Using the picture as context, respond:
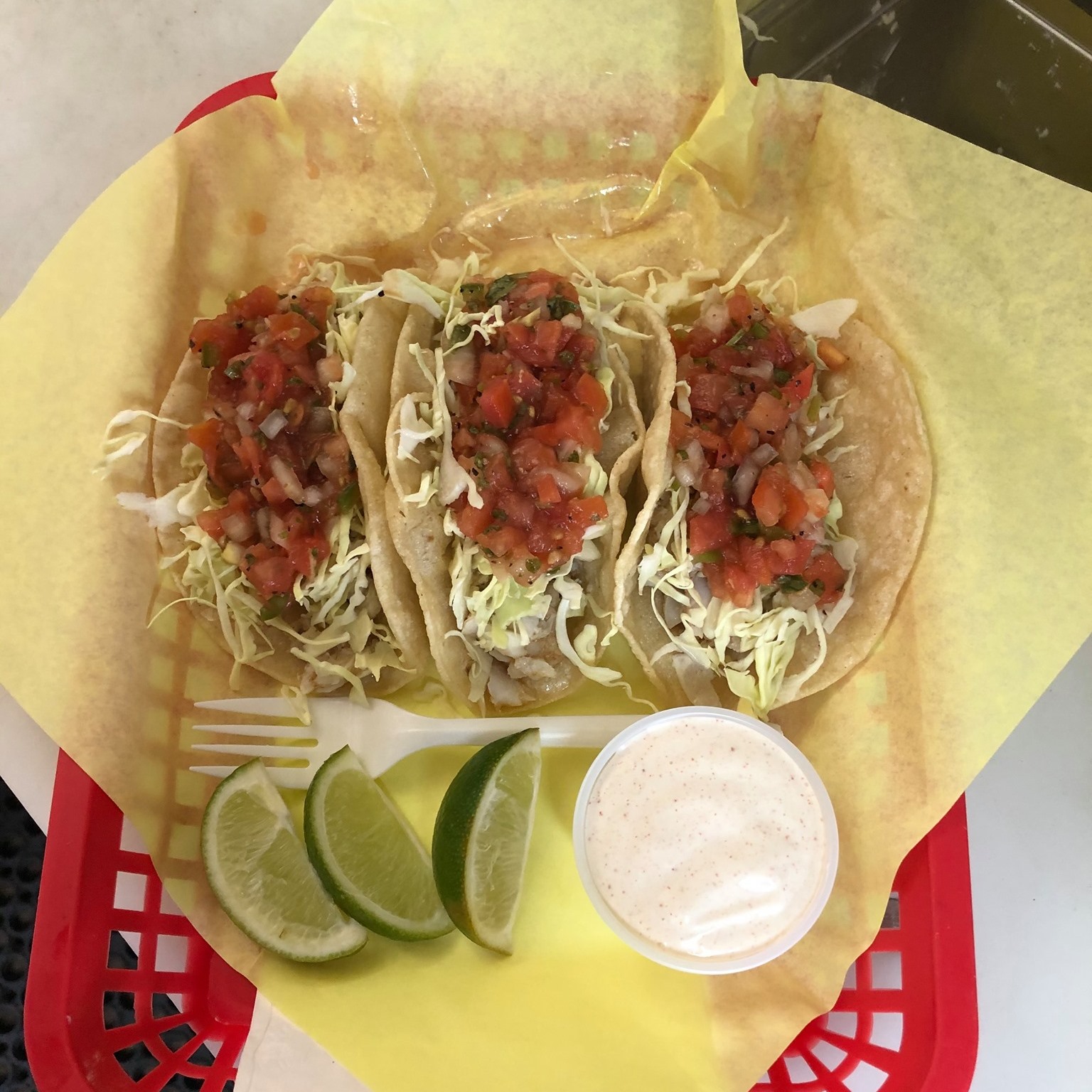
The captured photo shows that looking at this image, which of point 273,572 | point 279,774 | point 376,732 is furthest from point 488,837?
point 273,572

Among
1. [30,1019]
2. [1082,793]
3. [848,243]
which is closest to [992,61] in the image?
[848,243]

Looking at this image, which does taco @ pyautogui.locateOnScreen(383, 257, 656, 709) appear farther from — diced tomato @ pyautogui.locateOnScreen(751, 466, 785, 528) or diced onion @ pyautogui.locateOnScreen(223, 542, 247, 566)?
diced onion @ pyautogui.locateOnScreen(223, 542, 247, 566)

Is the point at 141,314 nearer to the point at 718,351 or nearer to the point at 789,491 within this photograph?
the point at 718,351

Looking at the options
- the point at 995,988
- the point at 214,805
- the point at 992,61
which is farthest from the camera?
the point at 992,61

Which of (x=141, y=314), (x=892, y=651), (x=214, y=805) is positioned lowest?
(x=214, y=805)

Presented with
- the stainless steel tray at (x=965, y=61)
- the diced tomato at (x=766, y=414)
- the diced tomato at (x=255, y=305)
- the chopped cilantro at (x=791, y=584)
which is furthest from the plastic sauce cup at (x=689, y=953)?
the stainless steel tray at (x=965, y=61)

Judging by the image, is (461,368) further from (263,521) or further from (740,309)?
(740,309)
